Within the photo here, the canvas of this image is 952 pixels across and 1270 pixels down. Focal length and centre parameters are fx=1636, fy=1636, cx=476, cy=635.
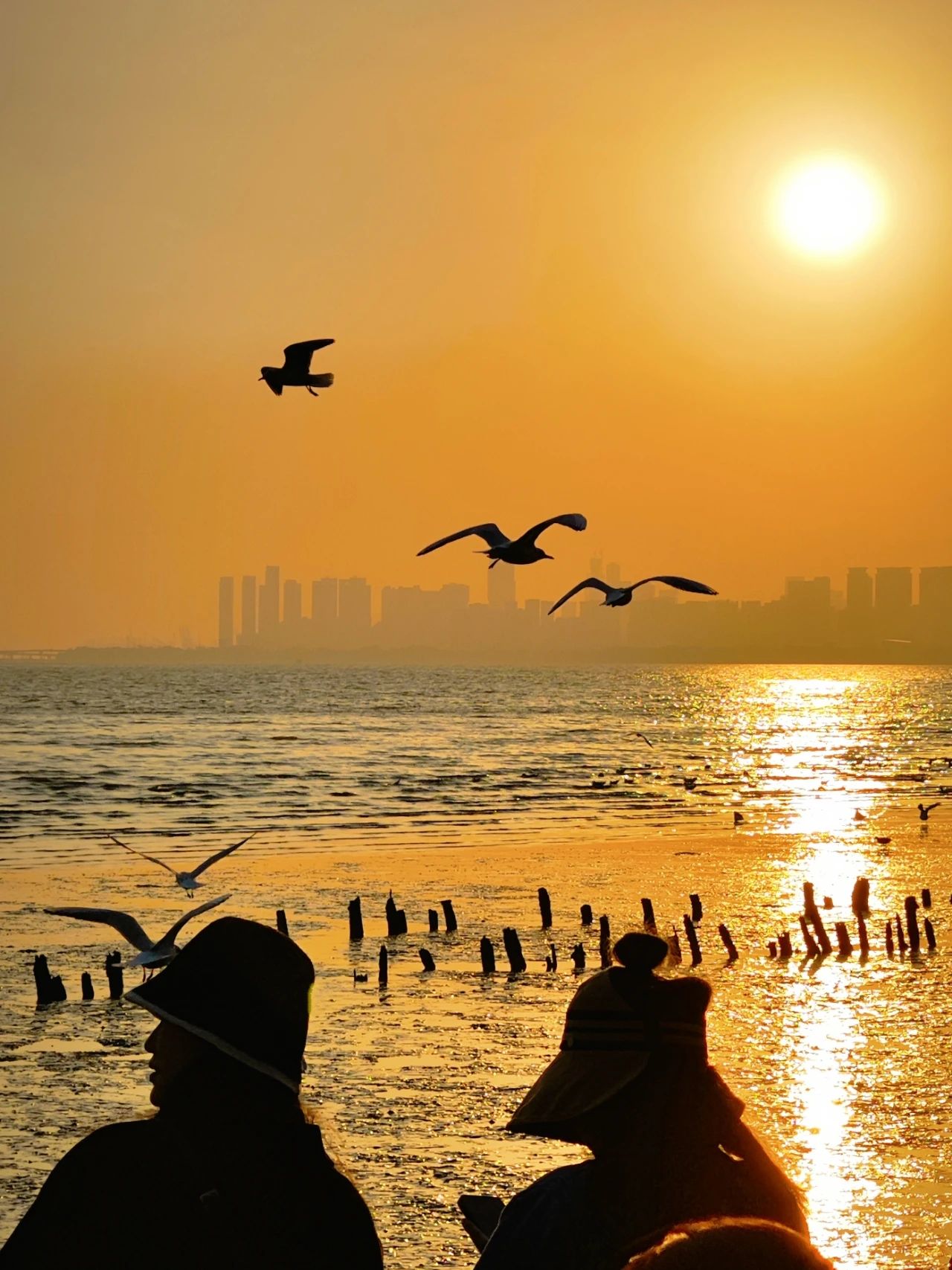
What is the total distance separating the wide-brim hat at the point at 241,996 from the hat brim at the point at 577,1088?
576mm

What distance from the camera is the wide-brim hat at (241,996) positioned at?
3.36 meters

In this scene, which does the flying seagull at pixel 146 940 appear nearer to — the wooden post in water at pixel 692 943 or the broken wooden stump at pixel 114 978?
the broken wooden stump at pixel 114 978

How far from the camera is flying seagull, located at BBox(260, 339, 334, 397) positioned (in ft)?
45.0

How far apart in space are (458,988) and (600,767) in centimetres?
5682

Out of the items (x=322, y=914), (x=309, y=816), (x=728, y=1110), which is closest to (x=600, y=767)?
(x=309, y=816)

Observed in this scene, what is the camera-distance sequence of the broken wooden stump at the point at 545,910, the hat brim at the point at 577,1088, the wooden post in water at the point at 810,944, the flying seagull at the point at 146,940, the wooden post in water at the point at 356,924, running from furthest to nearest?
the broken wooden stump at the point at 545,910
the wooden post in water at the point at 356,924
the wooden post in water at the point at 810,944
the flying seagull at the point at 146,940
the hat brim at the point at 577,1088

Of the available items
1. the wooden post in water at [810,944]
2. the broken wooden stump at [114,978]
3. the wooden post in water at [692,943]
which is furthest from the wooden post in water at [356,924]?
the wooden post in water at [810,944]

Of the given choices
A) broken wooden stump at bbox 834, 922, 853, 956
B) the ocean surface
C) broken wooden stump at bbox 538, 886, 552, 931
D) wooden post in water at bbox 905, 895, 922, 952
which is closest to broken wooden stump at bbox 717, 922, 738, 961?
the ocean surface

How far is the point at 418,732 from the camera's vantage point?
361 ft

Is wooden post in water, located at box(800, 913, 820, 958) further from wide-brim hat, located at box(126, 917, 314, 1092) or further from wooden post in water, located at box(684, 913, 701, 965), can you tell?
wide-brim hat, located at box(126, 917, 314, 1092)

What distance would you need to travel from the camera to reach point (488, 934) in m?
26.6

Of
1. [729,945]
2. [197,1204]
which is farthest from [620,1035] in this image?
[729,945]

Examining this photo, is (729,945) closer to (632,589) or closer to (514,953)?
(514,953)

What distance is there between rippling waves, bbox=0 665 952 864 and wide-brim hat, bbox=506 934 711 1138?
3872 centimetres
